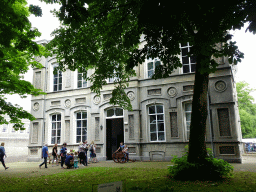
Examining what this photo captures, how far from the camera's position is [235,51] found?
543cm

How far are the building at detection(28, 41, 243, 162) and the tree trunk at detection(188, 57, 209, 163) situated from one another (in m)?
6.30

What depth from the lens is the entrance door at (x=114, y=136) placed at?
17.1 meters

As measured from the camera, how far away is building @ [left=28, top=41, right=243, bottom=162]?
44.1 feet

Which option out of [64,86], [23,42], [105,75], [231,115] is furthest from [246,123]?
[23,42]

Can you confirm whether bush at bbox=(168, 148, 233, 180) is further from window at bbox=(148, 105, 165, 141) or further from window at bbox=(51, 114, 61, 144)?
window at bbox=(51, 114, 61, 144)

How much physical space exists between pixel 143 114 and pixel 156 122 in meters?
1.11

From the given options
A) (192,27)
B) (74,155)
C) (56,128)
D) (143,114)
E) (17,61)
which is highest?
(17,61)

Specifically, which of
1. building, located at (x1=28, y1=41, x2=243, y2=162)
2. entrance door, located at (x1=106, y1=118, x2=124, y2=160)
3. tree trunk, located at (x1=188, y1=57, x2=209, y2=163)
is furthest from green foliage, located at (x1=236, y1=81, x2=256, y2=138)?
tree trunk, located at (x1=188, y1=57, x2=209, y2=163)

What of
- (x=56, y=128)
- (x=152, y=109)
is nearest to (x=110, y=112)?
(x=152, y=109)

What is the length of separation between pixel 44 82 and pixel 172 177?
51.1 feet

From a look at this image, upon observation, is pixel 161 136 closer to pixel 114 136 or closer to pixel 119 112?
pixel 119 112

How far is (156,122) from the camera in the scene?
15383mm

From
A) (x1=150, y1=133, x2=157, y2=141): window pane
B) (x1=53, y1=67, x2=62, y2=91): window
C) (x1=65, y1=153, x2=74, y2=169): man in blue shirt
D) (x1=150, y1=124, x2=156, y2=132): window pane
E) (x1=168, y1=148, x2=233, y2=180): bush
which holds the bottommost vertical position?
(x1=65, y1=153, x2=74, y2=169): man in blue shirt

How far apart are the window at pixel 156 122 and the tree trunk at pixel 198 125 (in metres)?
7.43
